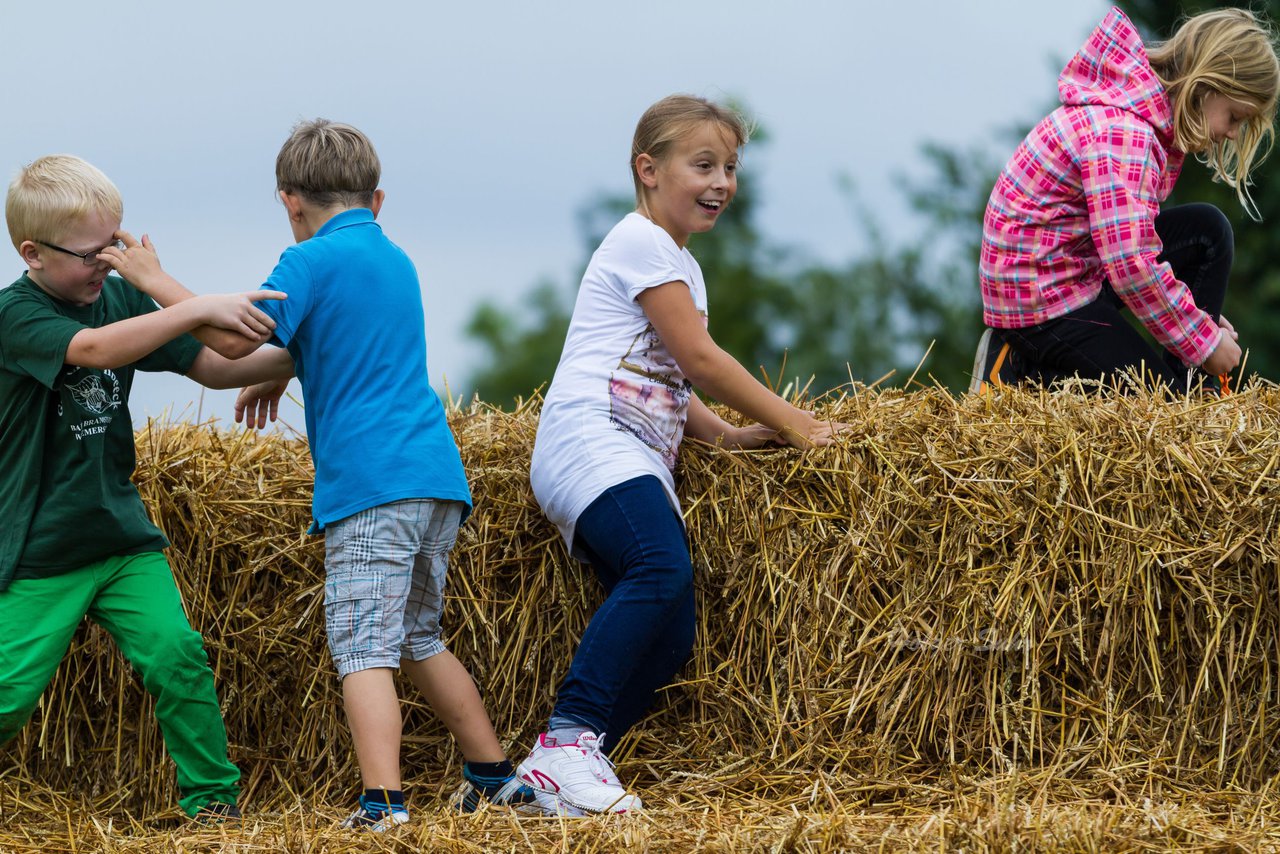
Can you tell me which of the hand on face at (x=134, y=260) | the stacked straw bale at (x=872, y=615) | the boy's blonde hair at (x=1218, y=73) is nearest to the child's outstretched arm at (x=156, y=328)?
the hand on face at (x=134, y=260)

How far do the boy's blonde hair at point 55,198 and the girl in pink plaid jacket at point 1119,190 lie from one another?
281 centimetres

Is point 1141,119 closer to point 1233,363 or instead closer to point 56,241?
point 1233,363

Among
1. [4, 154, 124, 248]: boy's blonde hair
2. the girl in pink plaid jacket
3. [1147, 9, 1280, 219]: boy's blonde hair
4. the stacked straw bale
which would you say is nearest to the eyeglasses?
[4, 154, 124, 248]: boy's blonde hair

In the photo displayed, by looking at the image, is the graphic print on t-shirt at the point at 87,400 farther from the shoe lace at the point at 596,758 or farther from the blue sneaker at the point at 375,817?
the shoe lace at the point at 596,758

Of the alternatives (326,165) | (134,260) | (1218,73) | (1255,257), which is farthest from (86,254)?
(1255,257)

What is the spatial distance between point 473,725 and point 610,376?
39.2 inches

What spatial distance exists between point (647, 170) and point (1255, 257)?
41.9ft

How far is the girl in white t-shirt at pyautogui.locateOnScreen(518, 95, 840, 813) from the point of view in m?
3.49

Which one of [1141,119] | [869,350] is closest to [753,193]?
[869,350]

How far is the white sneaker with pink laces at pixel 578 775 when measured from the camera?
334 cm

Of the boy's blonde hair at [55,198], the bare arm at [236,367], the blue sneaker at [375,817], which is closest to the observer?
the blue sneaker at [375,817]

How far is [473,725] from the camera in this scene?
3.65 meters

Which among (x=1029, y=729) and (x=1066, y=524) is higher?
(x=1066, y=524)

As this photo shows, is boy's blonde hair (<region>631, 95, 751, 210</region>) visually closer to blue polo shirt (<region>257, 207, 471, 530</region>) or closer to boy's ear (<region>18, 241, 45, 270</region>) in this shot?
blue polo shirt (<region>257, 207, 471, 530</region>)
